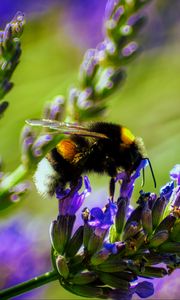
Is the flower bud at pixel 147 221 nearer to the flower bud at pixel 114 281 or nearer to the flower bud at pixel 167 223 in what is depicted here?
the flower bud at pixel 167 223

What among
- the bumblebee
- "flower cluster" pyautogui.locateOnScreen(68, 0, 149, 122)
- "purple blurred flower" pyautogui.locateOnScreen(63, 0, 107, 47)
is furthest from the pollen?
"purple blurred flower" pyautogui.locateOnScreen(63, 0, 107, 47)

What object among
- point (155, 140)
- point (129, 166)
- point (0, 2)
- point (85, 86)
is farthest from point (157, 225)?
point (0, 2)

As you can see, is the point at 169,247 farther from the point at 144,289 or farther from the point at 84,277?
the point at 84,277

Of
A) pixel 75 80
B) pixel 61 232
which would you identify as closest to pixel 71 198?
pixel 61 232

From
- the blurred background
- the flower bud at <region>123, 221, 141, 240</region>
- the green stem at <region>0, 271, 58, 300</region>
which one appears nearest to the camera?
the green stem at <region>0, 271, 58, 300</region>

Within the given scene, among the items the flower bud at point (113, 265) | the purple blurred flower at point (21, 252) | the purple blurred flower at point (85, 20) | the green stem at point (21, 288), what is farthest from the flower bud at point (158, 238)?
the purple blurred flower at point (85, 20)

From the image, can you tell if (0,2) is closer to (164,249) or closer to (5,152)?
(5,152)

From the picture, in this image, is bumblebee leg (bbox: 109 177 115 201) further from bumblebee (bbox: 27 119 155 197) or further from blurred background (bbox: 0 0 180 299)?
blurred background (bbox: 0 0 180 299)
